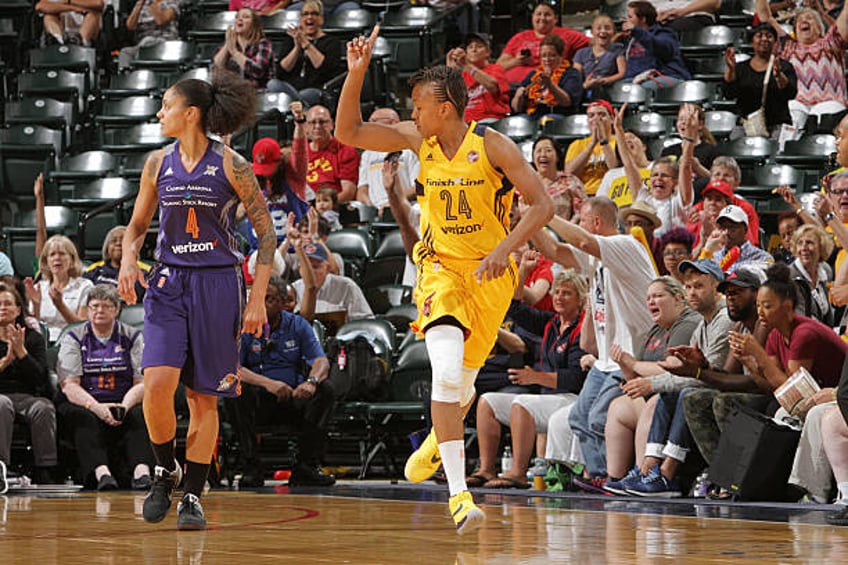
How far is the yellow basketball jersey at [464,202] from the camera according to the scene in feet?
18.0

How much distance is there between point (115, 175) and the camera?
44.5ft

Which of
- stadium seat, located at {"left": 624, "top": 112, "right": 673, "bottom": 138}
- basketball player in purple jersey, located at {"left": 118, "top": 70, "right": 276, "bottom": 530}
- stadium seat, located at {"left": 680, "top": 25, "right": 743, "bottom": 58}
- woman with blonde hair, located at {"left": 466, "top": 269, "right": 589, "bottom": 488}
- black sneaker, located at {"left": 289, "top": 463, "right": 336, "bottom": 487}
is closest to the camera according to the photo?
basketball player in purple jersey, located at {"left": 118, "top": 70, "right": 276, "bottom": 530}

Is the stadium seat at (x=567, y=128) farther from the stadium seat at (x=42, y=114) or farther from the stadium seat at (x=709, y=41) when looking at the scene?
the stadium seat at (x=42, y=114)

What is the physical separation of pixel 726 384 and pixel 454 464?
2.97 meters

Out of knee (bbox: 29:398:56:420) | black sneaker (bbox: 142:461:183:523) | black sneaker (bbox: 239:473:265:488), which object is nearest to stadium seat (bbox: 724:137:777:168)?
black sneaker (bbox: 239:473:265:488)

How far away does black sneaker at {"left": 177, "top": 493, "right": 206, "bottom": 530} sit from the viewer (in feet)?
17.9

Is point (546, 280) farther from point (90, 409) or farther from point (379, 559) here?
point (379, 559)

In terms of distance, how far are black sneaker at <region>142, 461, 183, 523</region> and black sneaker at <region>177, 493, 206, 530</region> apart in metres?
0.21

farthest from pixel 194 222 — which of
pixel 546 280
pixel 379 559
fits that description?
pixel 546 280

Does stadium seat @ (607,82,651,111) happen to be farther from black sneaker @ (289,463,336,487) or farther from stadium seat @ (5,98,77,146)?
stadium seat @ (5,98,77,146)

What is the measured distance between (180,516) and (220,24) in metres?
11.1

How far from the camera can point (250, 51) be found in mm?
14094

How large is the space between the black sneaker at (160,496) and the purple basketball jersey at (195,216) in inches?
35.3

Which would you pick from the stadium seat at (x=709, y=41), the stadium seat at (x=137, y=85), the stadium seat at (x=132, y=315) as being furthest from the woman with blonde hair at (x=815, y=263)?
the stadium seat at (x=137, y=85)
